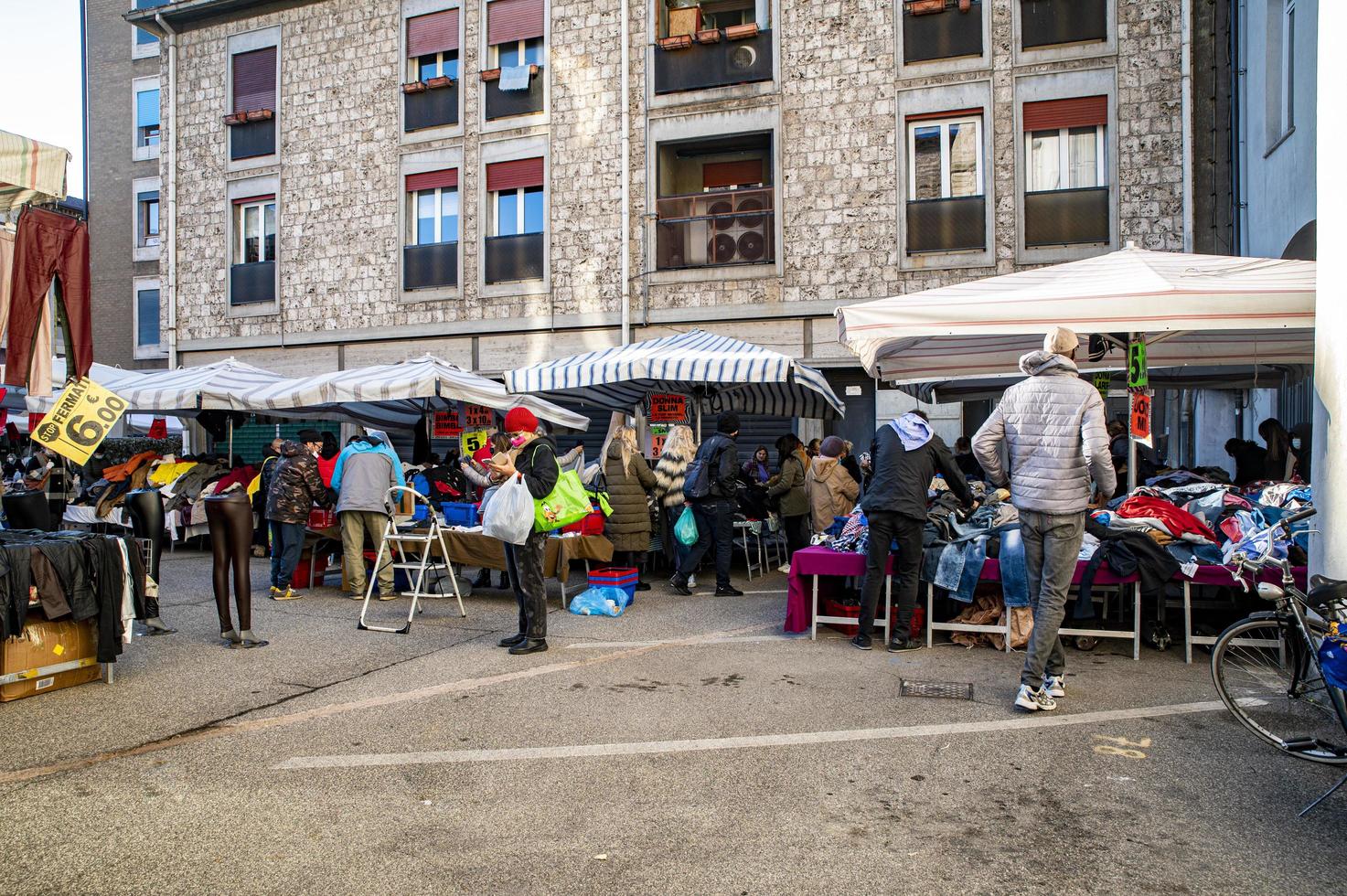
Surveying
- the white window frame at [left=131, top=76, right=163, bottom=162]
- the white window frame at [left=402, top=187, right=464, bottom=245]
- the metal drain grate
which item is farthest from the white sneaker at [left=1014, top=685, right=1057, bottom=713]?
the white window frame at [left=131, top=76, right=163, bottom=162]

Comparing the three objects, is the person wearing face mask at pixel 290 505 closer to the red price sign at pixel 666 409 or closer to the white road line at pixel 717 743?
the red price sign at pixel 666 409

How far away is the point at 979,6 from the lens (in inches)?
605

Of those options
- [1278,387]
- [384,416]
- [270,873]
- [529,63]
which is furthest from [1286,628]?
[529,63]

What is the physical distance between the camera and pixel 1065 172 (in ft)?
49.9

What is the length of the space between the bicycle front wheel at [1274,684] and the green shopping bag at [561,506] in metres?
4.16

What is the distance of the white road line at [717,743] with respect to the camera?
15.3 feet

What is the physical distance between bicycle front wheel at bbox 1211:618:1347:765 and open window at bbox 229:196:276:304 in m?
18.7

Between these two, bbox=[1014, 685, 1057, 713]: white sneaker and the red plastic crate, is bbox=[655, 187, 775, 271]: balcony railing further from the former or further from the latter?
bbox=[1014, 685, 1057, 713]: white sneaker

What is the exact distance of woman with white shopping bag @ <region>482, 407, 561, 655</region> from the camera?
6875mm

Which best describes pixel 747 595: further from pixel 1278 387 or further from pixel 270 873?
pixel 1278 387

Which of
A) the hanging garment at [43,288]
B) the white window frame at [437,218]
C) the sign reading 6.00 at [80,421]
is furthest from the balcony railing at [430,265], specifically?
the sign reading 6.00 at [80,421]

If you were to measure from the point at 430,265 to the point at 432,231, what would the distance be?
0.72m

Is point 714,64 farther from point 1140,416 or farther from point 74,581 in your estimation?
point 74,581

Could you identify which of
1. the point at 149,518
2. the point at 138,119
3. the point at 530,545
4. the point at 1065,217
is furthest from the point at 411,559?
the point at 138,119
